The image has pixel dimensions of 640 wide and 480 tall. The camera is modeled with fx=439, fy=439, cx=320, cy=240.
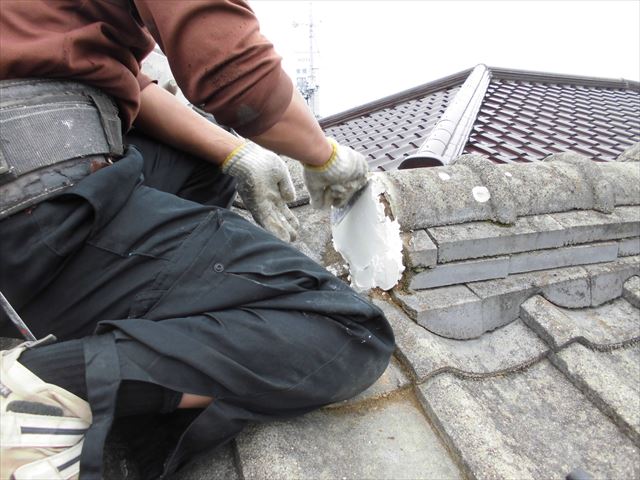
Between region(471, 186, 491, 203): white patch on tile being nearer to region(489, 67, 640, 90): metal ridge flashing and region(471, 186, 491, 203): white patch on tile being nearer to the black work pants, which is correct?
the black work pants

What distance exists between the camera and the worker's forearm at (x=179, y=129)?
1.84 m

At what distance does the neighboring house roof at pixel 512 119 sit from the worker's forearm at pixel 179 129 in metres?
2.71

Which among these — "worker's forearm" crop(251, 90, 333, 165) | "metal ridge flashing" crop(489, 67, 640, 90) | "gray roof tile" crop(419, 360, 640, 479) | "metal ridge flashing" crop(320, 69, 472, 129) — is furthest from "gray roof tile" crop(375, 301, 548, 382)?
"metal ridge flashing" crop(489, 67, 640, 90)

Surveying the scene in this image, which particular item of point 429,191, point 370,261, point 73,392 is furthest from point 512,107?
point 73,392

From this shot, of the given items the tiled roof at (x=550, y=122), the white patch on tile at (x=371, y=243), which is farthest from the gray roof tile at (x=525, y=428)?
the tiled roof at (x=550, y=122)

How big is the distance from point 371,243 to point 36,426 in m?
1.37

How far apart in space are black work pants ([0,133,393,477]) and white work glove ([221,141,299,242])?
0.54 meters

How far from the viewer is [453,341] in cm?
185

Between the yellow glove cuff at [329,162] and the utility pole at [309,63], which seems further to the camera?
the utility pole at [309,63]

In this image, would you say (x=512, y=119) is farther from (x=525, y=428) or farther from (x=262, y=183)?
(x=525, y=428)

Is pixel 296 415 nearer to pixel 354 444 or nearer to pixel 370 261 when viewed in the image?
pixel 354 444

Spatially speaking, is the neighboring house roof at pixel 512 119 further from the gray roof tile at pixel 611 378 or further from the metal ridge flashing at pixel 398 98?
the gray roof tile at pixel 611 378

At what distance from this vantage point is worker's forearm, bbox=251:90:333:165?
1.35 metres

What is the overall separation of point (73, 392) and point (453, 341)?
141 centimetres
